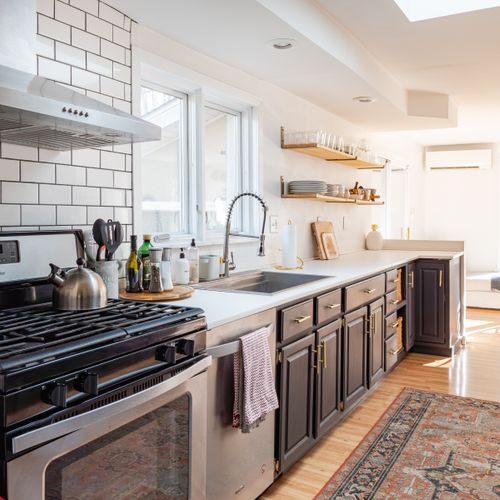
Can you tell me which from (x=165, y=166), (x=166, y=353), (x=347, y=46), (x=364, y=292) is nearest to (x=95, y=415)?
(x=166, y=353)

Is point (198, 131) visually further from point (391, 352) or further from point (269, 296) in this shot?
point (391, 352)

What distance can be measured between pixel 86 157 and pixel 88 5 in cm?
61

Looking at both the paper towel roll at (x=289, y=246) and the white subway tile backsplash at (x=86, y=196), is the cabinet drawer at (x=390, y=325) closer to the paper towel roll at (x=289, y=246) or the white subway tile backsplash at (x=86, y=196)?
the paper towel roll at (x=289, y=246)

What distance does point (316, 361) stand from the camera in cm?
262

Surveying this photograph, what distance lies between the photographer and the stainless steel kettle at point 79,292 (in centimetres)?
174

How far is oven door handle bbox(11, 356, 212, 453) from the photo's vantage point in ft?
3.63

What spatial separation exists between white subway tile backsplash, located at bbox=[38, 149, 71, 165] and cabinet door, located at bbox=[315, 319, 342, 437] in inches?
54.6

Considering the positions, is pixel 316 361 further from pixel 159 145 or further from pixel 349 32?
pixel 349 32

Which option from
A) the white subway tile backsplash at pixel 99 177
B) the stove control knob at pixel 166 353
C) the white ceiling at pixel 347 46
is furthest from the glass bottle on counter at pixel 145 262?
the white ceiling at pixel 347 46

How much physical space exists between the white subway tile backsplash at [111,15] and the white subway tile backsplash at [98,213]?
31.4 inches

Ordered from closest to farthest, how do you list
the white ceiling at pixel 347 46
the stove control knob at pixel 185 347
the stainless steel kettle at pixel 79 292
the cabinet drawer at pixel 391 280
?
the stove control knob at pixel 185 347 → the stainless steel kettle at pixel 79 292 → the white ceiling at pixel 347 46 → the cabinet drawer at pixel 391 280

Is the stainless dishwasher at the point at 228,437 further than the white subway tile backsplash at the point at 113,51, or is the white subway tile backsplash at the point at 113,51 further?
the white subway tile backsplash at the point at 113,51

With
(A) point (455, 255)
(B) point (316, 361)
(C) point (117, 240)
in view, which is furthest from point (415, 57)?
(C) point (117, 240)

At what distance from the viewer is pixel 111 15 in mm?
2320
